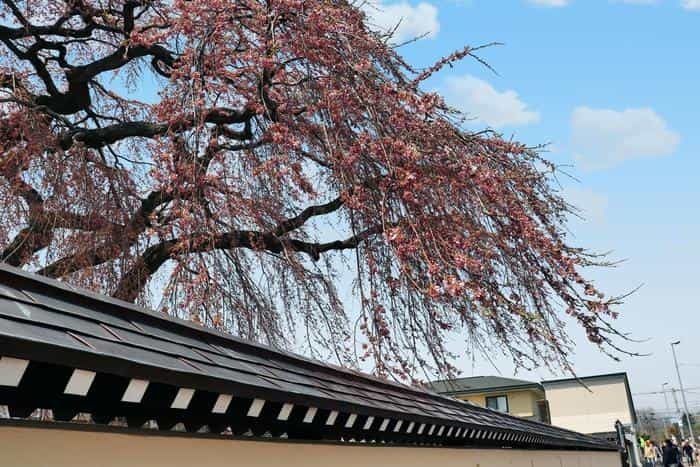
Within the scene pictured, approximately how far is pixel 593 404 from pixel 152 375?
86.7 feet

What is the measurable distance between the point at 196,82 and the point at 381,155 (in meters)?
1.88

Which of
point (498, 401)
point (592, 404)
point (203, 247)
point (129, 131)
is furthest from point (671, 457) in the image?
point (129, 131)

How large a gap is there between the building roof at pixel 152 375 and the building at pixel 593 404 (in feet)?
78.1

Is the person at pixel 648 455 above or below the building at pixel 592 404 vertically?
below

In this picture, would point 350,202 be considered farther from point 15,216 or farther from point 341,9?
point 15,216

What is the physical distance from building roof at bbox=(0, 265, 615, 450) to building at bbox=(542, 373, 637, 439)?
2381 centimetres

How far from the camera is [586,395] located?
25.2m

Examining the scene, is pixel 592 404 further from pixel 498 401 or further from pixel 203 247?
pixel 203 247

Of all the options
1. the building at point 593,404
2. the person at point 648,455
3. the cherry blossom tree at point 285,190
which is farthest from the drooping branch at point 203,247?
the building at point 593,404

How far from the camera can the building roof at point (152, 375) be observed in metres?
1.67

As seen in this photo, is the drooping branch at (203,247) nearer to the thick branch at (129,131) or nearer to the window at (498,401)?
the thick branch at (129,131)

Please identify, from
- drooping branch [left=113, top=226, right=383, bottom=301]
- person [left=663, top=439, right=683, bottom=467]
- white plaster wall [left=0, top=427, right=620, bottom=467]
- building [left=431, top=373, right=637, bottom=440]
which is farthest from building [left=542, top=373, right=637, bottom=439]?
white plaster wall [left=0, top=427, right=620, bottom=467]

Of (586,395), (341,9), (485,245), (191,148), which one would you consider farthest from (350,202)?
(586,395)

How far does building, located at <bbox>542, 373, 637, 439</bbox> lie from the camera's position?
24.7m
